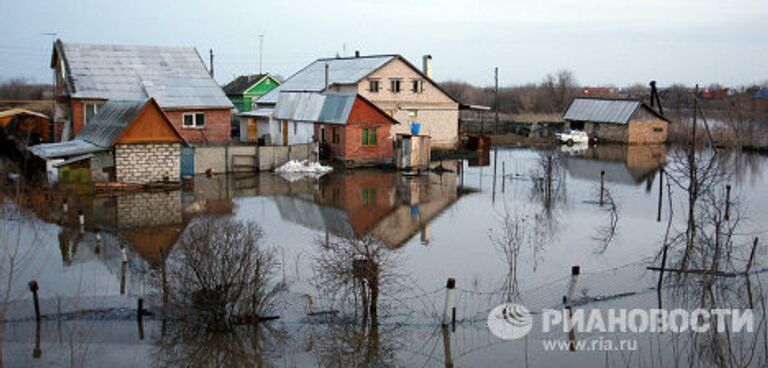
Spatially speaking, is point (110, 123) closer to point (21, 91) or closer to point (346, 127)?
point (346, 127)

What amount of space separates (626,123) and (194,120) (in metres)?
26.3

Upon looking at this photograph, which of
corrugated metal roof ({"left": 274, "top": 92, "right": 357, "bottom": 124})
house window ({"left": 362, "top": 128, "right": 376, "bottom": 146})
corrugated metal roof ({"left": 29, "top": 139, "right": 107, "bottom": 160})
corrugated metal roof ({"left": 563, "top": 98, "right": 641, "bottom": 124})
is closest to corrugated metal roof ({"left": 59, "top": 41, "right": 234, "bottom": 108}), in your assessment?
corrugated metal roof ({"left": 274, "top": 92, "right": 357, "bottom": 124})

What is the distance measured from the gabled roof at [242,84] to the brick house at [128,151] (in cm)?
2754

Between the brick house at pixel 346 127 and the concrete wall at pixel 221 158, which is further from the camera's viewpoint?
the brick house at pixel 346 127

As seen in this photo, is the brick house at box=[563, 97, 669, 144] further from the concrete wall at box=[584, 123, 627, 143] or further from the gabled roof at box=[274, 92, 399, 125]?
the gabled roof at box=[274, 92, 399, 125]

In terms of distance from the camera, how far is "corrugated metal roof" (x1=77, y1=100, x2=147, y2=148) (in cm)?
2495

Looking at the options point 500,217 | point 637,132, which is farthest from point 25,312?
point 637,132

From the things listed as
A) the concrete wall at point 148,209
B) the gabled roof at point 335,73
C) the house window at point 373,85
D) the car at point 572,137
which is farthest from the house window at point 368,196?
the car at point 572,137

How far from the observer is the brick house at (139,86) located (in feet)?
107

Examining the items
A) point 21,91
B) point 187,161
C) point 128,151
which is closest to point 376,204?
point 128,151

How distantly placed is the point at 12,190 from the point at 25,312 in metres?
13.4

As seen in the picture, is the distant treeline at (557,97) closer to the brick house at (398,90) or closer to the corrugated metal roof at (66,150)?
the brick house at (398,90)

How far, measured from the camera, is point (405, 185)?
1083 inches

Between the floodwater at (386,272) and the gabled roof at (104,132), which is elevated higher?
the gabled roof at (104,132)
